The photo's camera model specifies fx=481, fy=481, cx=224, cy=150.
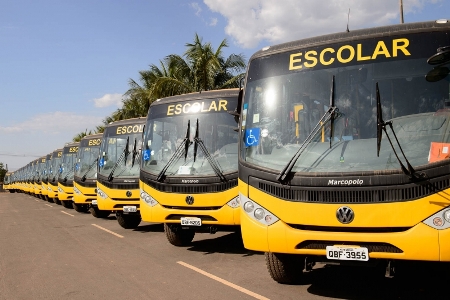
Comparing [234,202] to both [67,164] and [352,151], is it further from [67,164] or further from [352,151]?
[67,164]

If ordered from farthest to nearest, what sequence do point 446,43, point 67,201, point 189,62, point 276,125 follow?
point 189,62 → point 67,201 → point 276,125 → point 446,43

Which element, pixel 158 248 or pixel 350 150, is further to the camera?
pixel 158 248

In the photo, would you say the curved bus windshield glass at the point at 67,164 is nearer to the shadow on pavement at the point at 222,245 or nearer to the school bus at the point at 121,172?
the school bus at the point at 121,172

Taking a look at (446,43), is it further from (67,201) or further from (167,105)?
(67,201)

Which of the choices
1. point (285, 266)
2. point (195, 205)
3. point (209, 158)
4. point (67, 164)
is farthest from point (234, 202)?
point (67, 164)

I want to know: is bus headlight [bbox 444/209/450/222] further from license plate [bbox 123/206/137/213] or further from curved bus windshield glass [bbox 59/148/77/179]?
curved bus windshield glass [bbox 59/148/77/179]

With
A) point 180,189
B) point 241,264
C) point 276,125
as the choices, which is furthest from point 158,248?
point 276,125

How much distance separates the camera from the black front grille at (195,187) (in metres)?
8.19

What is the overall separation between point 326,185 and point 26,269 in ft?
17.6

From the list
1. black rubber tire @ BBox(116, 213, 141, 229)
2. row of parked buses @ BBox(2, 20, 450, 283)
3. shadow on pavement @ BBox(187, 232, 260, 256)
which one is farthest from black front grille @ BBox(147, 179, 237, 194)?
black rubber tire @ BBox(116, 213, 141, 229)

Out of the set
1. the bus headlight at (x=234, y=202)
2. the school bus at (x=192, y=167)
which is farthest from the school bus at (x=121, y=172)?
the bus headlight at (x=234, y=202)

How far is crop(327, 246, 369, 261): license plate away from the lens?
489 cm

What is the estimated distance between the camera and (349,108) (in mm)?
5316

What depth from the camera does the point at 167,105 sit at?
9.56m
